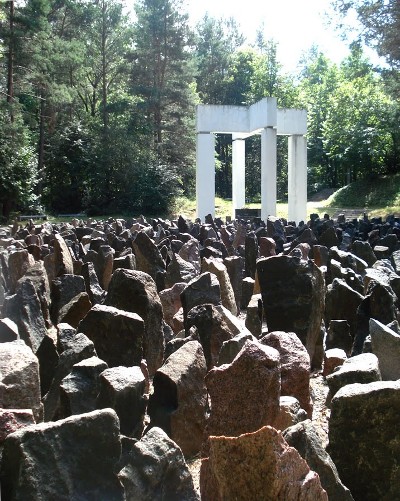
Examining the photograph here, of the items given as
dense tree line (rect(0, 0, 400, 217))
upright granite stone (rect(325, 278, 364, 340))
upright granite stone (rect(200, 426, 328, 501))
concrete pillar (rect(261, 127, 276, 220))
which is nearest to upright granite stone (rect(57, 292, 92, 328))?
upright granite stone (rect(325, 278, 364, 340))

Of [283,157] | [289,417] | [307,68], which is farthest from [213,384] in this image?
[307,68]

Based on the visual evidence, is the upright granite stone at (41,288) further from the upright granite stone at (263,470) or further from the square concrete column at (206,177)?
the square concrete column at (206,177)

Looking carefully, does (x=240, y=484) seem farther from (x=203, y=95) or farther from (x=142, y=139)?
(x=203, y=95)

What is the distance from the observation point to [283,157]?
4950 cm

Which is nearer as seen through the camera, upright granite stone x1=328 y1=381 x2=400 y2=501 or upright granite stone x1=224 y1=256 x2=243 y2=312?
upright granite stone x1=328 y1=381 x2=400 y2=501

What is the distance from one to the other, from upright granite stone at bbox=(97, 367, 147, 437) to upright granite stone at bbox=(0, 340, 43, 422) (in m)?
0.40

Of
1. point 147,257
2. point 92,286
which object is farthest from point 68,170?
point 92,286

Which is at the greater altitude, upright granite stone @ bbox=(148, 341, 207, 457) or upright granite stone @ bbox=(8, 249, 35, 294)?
upright granite stone @ bbox=(8, 249, 35, 294)

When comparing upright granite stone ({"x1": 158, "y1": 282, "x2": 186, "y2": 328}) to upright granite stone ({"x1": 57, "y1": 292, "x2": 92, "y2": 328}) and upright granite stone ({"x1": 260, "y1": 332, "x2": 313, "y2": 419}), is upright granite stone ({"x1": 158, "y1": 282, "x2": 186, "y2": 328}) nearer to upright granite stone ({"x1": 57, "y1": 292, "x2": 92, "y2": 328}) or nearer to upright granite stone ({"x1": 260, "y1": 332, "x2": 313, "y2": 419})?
upright granite stone ({"x1": 57, "y1": 292, "x2": 92, "y2": 328})

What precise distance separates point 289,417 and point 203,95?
47.5m

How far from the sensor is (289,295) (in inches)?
197

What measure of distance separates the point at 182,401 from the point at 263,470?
126 centimetres

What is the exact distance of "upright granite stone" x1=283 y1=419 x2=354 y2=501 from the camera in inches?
97.5

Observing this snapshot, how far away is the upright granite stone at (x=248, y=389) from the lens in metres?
3.09
